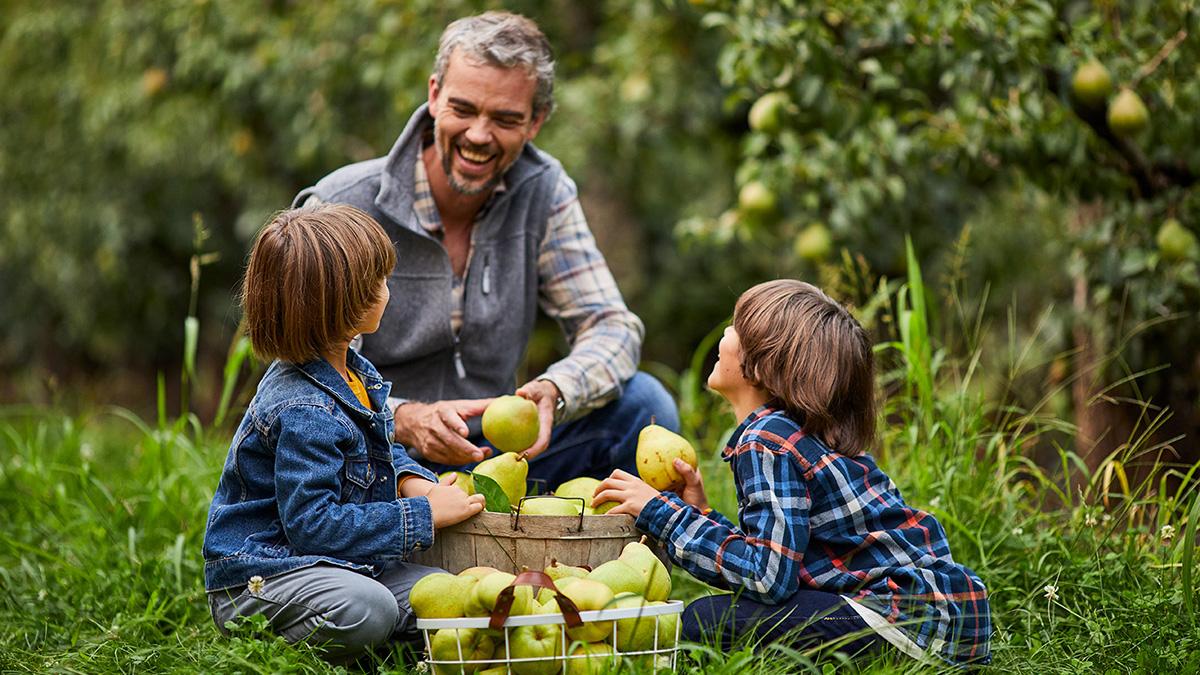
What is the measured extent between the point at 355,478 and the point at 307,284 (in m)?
0.37

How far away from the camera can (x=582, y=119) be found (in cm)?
588

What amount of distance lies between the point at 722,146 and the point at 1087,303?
290 cm

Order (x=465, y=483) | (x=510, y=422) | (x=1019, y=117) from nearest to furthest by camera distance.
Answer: (x=465, y=483) < (x=510, y=422) < (x=1019, y=117)

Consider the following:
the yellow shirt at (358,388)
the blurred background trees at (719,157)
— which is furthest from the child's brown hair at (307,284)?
the blurred background trees at (719,157)

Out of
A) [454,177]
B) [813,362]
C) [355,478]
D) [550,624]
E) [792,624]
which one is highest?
[454,177]

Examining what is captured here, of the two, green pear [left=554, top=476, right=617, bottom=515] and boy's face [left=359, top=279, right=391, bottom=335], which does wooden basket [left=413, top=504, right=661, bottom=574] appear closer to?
green pear [left=554, top=476, right=617, bottom=515]

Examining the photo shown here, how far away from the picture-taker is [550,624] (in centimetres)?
202

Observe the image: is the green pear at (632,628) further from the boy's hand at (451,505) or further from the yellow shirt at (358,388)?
the yellow shirt at (358,388)

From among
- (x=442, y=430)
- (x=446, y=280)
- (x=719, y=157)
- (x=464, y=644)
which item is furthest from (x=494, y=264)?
Answer: (x=719, y=157)

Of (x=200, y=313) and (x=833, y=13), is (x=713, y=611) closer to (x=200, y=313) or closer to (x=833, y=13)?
(x=833, y=13)

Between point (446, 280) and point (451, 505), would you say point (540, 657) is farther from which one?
point (446, 280)

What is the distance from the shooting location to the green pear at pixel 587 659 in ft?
6.55

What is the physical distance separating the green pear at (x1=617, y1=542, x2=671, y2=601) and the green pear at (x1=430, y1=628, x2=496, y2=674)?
28 cm

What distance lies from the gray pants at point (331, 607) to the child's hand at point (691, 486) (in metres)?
0.57
